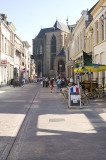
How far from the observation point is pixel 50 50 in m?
94.5

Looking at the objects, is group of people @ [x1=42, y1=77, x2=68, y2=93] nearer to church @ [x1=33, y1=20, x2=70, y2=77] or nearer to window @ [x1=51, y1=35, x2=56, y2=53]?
church @ [x1=33, y1=20, x2=70, y2=77]

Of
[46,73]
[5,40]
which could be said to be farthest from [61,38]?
[5,40]

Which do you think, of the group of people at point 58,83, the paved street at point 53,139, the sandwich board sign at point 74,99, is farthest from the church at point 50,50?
the paved street at point 53,139

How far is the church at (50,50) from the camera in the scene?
8965 centimetres

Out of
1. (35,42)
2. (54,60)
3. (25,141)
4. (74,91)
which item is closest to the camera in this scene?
(25,141)

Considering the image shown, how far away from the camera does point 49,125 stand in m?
7.81

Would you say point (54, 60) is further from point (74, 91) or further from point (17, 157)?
point (17, 157)

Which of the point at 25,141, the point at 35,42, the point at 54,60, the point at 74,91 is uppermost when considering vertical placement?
the point at 35,42

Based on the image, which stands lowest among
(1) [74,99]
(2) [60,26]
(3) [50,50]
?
(1) [74,99]

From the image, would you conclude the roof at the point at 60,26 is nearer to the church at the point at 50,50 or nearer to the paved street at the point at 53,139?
the church at the point at 50,50

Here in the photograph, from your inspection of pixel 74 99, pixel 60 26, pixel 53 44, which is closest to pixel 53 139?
pixel 74 99

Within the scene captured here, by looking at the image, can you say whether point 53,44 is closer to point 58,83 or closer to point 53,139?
point 58,83

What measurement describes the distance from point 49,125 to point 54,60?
272ft

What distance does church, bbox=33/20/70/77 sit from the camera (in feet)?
294
